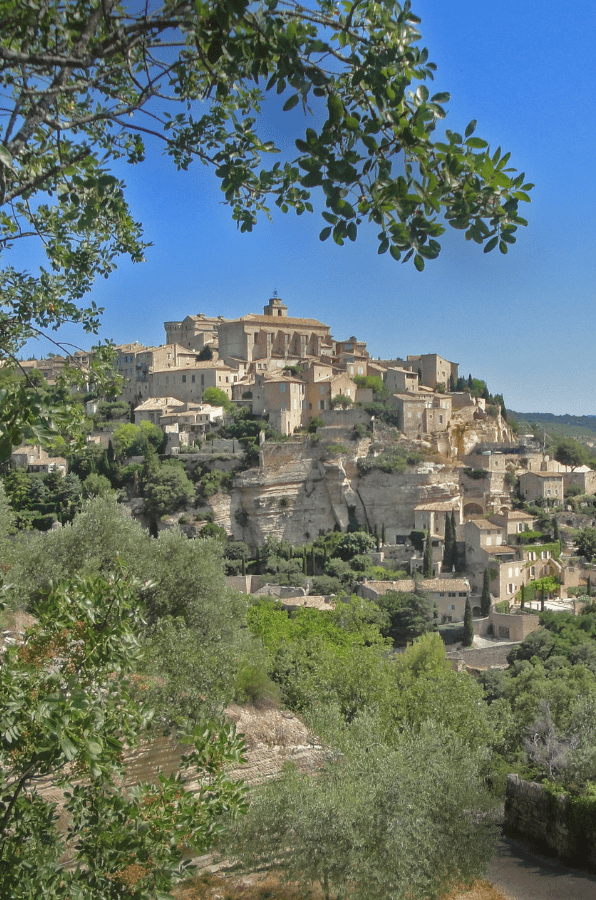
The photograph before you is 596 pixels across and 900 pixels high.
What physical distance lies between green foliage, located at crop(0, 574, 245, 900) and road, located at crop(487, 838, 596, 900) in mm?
7447

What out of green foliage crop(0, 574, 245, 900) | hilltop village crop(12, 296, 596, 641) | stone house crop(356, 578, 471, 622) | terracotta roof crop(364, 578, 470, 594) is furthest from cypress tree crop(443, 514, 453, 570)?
green foliage crop(0, 574, 245, 900)

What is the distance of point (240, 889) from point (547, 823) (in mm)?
6274

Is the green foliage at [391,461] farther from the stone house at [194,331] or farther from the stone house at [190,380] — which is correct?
the stone house at [194,331]

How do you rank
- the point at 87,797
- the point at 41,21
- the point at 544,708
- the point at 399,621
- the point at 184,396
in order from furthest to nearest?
1. the point at 184,396
2. the point at 399,621
3. the point at 544,708
4. the point at 87,797
5. the point at 41,21

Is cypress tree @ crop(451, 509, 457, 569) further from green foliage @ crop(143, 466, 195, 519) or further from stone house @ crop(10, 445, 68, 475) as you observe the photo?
stone house @ crop(10, 445, 68, 475)

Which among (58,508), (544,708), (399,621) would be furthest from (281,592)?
(544,708)

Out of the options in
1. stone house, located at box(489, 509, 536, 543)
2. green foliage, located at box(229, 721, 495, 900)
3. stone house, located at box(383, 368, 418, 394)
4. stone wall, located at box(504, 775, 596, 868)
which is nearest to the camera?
green foliage, located at box(229, 721, 495, 900)

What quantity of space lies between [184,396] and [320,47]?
46457 mm

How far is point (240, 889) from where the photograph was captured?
23.6 ft

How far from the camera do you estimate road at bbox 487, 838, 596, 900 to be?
9.10 m

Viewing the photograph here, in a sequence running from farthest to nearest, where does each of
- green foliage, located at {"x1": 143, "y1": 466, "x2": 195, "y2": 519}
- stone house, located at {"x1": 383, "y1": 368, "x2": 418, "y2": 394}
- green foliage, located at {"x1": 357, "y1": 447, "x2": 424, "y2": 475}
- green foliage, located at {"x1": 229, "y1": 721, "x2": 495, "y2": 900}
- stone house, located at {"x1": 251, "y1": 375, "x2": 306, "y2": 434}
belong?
stone house, located at {"x1": 383, "y1": 368, "x2": 418, "y2": 394}, stone house, located at {"x1": 251, "y1": 375, "x2": 306, "y2": 434}, green foliage, located at {"x1": 357, "y1": 447, "x2": 424, "y2": 475}, green foliage, located at {"x1": 143, "y1": 466, "x2": 195, "y2": 519}, green foliage, located at {"x1": 229, "y1": 721, "x2": 495, "y2": 900}

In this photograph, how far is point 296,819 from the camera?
22.6ft

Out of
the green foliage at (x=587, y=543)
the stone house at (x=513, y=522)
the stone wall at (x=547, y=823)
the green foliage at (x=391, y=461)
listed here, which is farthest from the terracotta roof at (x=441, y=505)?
A: the stone wall at (x=547, y=823)

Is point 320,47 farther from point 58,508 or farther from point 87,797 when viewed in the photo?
point 58,508
